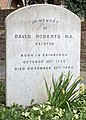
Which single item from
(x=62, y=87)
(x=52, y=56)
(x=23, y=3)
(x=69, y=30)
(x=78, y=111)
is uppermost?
(x=23, y=3)

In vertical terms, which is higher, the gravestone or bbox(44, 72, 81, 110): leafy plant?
the gravestone

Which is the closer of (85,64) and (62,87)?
(62,87)

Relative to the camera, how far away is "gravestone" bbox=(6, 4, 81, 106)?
223 inches

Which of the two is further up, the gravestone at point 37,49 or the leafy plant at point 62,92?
the gravestone at point 37,49

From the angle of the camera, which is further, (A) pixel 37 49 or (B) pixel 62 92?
(A) pixel 37 49

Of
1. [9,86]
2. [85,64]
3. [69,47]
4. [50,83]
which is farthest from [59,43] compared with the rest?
[85,64]

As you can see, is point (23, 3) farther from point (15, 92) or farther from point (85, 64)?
point (15, 92)

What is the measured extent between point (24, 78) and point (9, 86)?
0.26m

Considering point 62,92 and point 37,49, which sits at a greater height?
point 37,49

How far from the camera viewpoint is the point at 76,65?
6004 millimetres

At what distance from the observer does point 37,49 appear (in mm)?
5781

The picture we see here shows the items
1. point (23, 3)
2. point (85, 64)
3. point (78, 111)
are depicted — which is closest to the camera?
point (78, 111)

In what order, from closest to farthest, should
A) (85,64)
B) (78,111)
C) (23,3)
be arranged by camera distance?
1. (78,111)
2. (85,64)
3. (23,3)

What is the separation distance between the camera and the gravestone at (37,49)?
5.67 meters
